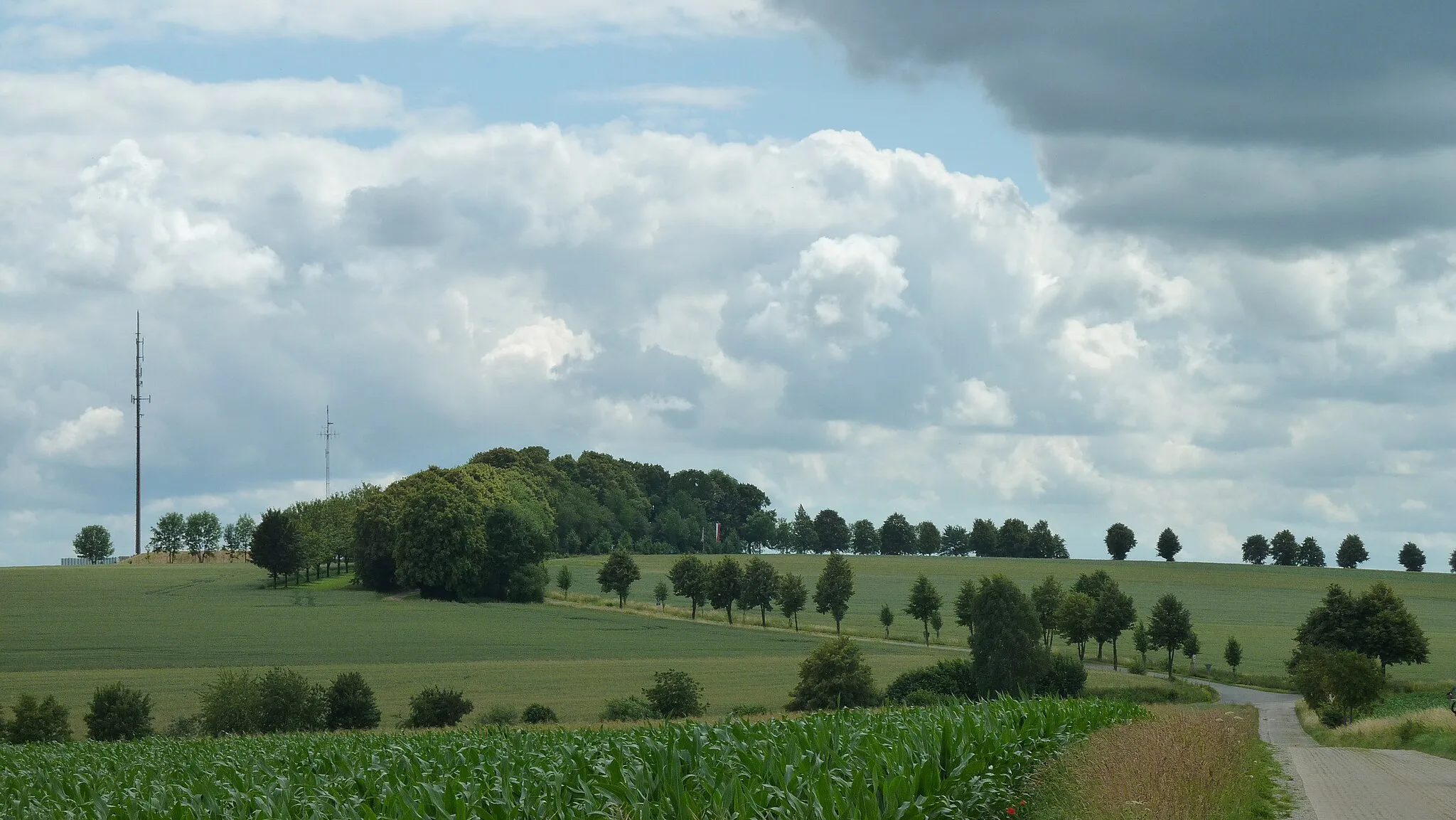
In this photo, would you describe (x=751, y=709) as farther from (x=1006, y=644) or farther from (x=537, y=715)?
(x=1006, y=644)

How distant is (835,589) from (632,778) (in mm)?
97691

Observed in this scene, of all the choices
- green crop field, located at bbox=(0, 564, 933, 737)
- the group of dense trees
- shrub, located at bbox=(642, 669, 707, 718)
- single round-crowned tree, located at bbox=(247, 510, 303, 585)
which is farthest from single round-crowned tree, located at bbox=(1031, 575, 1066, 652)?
single round-crowned tree, located at bbox=(247, 510, 303, 585)

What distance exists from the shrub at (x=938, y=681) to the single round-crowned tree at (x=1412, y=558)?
12445 centimetres

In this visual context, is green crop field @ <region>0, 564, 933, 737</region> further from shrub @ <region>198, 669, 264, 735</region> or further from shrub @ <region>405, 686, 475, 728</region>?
shrub @ <region>198, 669, 264, 735</region>

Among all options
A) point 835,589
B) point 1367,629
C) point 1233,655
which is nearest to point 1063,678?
point 1367,629

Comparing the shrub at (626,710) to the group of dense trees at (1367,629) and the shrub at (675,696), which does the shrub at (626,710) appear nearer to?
the shrub at (675,696)

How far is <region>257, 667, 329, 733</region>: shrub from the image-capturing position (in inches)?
2196

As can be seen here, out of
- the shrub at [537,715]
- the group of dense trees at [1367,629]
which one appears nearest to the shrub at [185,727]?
the shrub at [537,715]

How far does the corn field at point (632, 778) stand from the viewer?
1151 cm

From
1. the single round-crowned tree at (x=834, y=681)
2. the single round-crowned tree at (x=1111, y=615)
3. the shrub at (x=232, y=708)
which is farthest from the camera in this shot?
the single round-crowned tree at (x=1111, y=615)

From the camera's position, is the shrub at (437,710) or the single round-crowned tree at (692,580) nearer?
the shrub at (437,710)

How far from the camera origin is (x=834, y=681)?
61.0 meters

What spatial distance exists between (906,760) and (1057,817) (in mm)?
2435

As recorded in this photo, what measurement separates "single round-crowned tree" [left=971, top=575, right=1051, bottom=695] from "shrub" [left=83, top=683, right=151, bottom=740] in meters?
43.4
